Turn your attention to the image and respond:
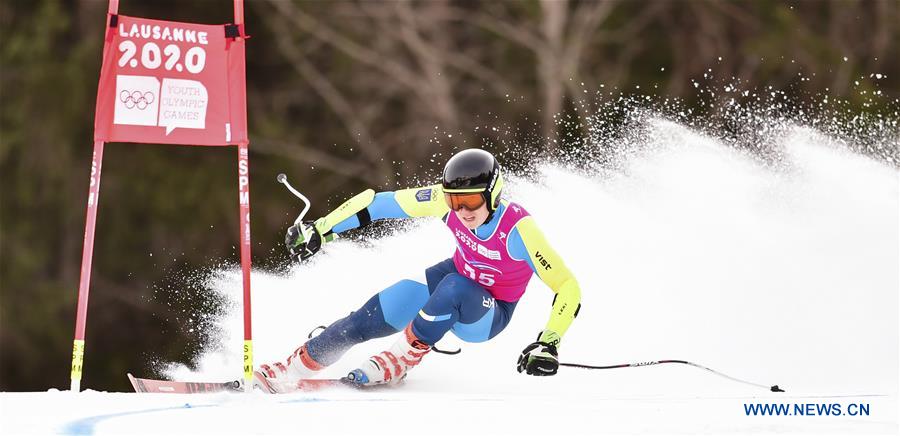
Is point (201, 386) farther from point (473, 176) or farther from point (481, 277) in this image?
point (473, 176)

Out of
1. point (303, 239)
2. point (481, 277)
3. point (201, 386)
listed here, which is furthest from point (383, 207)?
point (201, 386)

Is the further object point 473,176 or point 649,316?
point 649,316

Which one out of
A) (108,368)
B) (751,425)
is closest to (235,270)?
(751,425)

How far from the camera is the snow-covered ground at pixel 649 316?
5.41 metres

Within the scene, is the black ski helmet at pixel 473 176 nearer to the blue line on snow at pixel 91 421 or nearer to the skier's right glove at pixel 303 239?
the skier's right glove at pixel 303 239

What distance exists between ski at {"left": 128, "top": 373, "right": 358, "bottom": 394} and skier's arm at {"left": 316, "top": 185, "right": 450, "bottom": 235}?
0.81 metres

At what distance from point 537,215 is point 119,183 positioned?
1681 centimetres

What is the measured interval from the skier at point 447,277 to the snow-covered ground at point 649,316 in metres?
0.34

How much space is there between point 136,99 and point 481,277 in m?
2.06

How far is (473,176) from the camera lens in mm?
6371

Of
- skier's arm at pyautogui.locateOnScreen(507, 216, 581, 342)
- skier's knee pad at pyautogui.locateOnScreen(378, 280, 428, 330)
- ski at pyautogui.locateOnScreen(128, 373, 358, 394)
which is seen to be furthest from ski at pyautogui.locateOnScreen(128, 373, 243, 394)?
skier's arm at pyautogui.locateOnScreen(507, 216, 581, 342)

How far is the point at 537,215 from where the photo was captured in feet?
33.0

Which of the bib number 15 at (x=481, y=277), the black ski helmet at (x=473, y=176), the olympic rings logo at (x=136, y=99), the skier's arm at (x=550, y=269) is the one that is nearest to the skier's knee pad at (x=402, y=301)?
the bib number 15 at (x=481, y=277)

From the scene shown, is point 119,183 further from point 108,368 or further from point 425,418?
point 425,418
